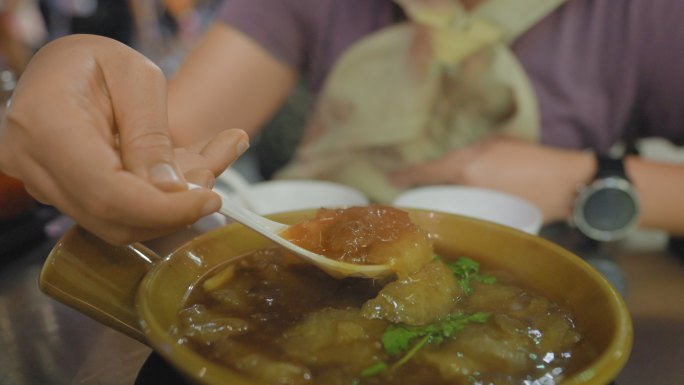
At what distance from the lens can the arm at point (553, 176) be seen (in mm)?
1396

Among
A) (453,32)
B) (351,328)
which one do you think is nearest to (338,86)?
(453,32)

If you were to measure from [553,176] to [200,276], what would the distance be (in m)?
1.05

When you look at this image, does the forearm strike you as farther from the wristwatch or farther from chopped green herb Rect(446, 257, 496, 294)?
chopped green herb Rect(446, 257, 496, 294)

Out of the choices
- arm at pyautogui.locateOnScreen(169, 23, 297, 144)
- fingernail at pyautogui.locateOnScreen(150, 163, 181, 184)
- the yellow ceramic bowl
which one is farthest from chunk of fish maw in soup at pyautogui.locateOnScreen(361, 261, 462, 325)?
arm at pyautogui.locateOnScreen(169, 23, 297, 144)

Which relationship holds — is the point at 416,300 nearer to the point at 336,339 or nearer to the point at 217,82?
the point at 336,339

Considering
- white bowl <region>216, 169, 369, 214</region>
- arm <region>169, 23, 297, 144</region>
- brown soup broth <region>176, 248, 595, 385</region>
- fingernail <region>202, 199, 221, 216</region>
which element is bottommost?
white bowl <region>216, 169, 369, 214</region>

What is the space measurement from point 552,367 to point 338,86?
1204mm

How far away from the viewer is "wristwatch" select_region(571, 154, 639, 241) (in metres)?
1.28

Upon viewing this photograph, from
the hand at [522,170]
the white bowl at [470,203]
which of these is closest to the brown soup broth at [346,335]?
the white bowl at [470,203]

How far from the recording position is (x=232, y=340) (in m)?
0.58

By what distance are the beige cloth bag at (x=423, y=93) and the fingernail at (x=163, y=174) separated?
1.07 meters

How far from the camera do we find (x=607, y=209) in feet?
4.30

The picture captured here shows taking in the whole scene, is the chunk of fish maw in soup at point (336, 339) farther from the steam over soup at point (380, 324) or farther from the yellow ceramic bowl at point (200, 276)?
the yellow ceramic bowl at point (200, 276)

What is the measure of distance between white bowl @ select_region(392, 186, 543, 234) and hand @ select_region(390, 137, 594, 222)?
0.17m
